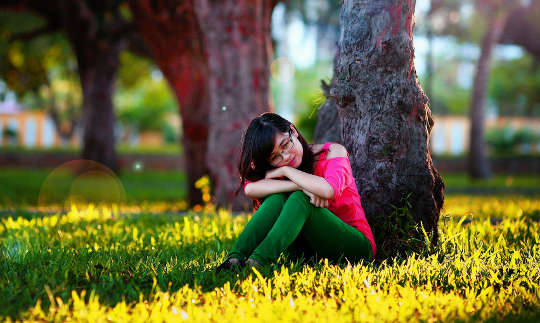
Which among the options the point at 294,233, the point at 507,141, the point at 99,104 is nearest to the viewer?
the point at 294,233

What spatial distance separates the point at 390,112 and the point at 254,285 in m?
1.66

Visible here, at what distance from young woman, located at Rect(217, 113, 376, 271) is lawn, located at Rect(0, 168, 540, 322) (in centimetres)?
14

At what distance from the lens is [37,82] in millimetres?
19828

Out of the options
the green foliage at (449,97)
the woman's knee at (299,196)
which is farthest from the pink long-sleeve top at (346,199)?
the green foliage at (449,97)

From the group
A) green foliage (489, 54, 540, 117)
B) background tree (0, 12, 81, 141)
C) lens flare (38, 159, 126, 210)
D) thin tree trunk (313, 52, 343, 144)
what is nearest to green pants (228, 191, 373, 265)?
thin tree trunk (313, 52, 343, 144)

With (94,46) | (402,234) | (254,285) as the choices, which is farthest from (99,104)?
(254,285)

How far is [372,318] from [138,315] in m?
1.10

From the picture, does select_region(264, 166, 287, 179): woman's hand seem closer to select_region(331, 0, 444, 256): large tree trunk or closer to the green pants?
the green pants

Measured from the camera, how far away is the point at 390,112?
3801mm

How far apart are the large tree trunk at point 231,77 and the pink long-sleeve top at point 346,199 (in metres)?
3.61

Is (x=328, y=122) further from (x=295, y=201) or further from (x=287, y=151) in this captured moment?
(x=295, y=201)

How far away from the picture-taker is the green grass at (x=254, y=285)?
255 cm

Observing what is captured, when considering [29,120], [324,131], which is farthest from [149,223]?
[29,120]

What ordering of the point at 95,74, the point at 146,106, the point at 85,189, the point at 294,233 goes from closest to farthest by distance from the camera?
1. the point at 294,233
2. the point at 85,189
3. the point at 95,74
4. the point at 146,106
